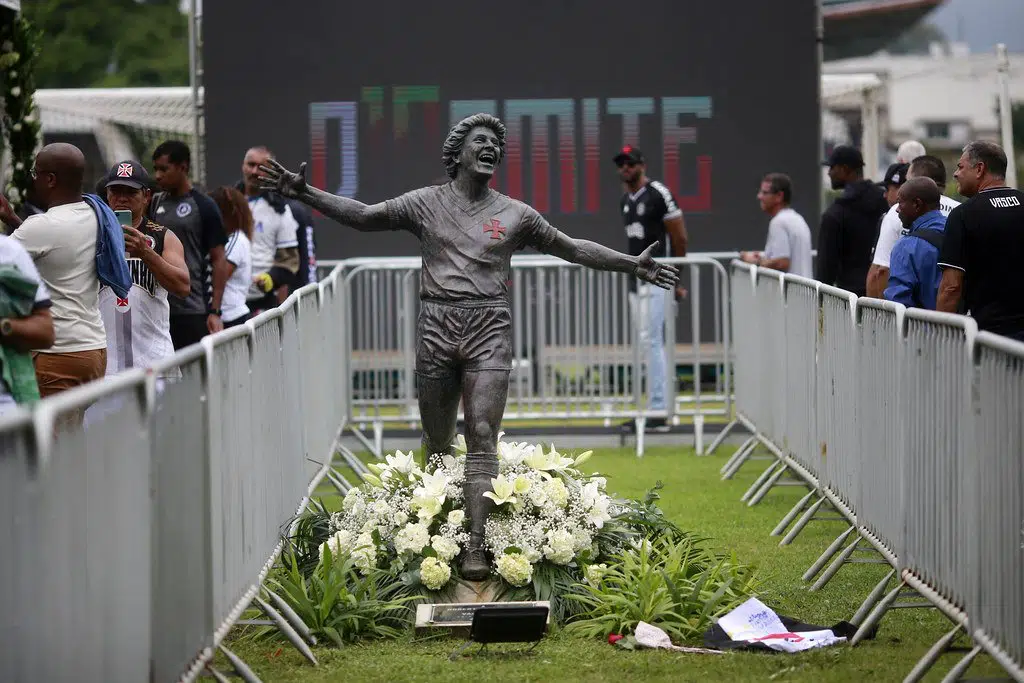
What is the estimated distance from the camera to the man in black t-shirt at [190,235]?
34.4 ft

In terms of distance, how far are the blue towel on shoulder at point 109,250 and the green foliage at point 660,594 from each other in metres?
2.55

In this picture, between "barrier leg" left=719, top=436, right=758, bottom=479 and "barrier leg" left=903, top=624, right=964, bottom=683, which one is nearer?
"barrier leg" left=903, top=624, right=964, bottom=683

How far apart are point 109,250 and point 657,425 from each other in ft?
28.0

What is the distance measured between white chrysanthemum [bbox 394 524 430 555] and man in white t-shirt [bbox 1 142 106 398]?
164cm

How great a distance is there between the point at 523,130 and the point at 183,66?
38553mm

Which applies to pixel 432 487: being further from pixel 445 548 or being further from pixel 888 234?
pixel 888 234

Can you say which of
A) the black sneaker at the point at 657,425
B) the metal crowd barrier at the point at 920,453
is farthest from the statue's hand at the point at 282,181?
the black sneaker at the point at 657,425

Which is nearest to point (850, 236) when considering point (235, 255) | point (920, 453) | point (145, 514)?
point (235, 255)

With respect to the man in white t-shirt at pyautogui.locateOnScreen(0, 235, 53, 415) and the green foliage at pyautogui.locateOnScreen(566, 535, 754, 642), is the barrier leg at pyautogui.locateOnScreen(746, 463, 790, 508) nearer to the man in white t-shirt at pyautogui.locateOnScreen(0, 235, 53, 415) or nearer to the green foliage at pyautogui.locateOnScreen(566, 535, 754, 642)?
the green foliage at pyautogui.locateOnScreen(566, 535, 754, 642)

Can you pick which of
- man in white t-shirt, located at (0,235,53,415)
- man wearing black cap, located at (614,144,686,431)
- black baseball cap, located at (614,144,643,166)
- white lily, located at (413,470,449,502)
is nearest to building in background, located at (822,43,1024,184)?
man wearing black cap, located at (614,144,686,431)

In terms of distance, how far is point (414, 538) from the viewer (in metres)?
8.02

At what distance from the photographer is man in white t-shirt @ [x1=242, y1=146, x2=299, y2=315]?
13.2 meters

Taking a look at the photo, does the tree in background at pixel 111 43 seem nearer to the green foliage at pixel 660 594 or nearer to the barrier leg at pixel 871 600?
the green foliage at pixel 660 594

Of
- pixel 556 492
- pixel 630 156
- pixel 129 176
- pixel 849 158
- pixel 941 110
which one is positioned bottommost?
pixel 556 492
